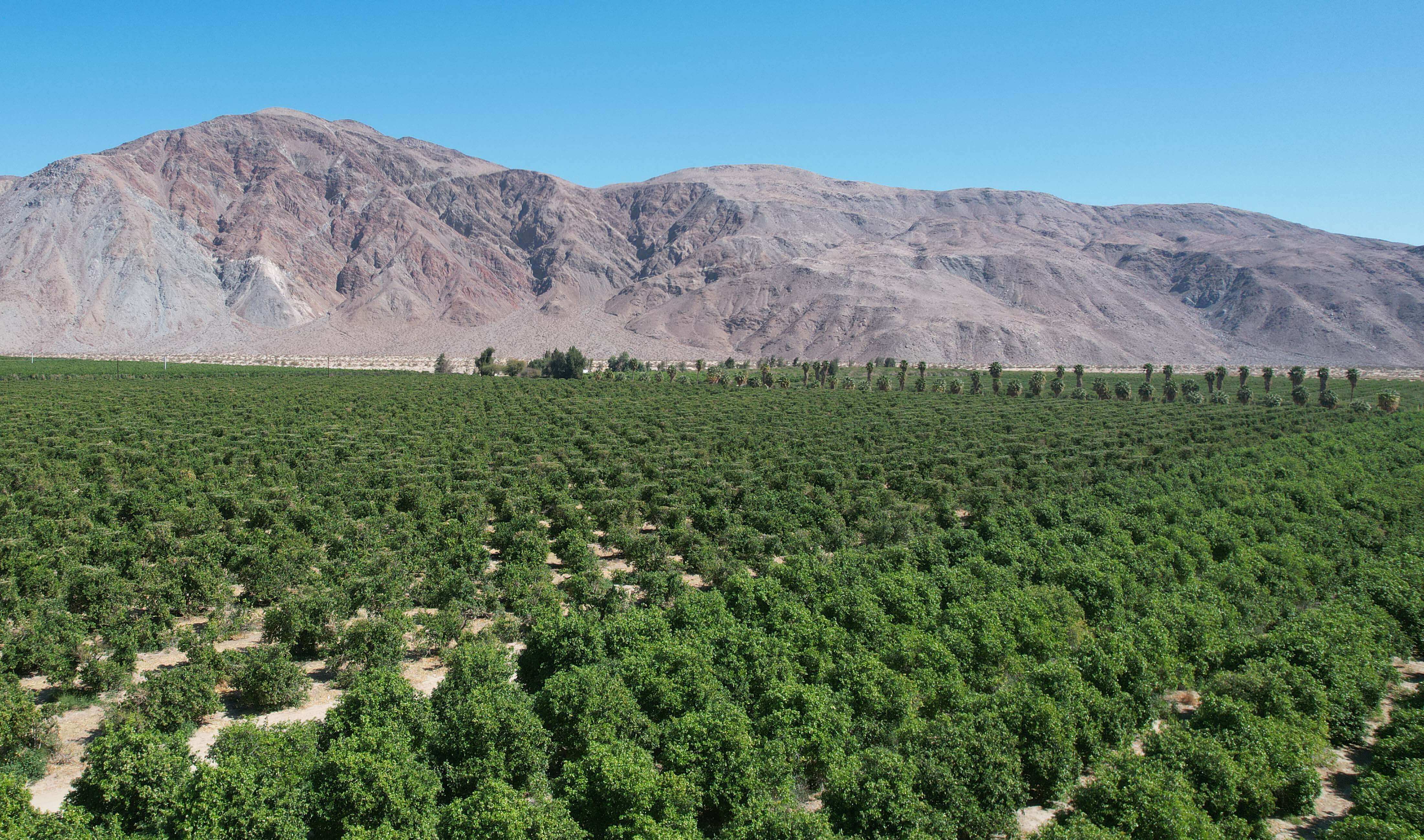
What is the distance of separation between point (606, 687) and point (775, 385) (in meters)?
99.2

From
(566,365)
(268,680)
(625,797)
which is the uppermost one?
(566,365)

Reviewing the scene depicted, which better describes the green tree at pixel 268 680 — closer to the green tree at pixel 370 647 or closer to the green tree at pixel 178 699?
the green tree at pixel 178 699

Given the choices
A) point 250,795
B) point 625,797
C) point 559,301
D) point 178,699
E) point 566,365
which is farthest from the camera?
point 559,301

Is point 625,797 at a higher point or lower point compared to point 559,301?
lower

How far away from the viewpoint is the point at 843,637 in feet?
57.7

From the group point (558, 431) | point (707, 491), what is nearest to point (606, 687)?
point (707, 491)

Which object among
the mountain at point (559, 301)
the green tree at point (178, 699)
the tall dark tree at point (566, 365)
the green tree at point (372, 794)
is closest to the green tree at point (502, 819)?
the green tree at point (372, 794)

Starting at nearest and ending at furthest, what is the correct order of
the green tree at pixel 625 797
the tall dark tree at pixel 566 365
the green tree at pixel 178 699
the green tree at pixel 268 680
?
the green tree at pixel 625 797 < the green tree at pixel 178 699 < the green tree at pixel 268 680 < the tall dark tree at pixel 566 365

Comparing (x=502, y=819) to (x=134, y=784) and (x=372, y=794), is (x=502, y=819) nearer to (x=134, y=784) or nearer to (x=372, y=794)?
(x=372, y=794)

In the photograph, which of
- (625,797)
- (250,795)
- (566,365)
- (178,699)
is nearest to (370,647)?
(178,699)

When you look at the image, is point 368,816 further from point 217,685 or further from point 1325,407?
point 1325,407

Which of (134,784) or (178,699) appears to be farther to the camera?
(178,699)

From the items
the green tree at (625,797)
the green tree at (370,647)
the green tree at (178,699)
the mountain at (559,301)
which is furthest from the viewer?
the mountain at (559,301)

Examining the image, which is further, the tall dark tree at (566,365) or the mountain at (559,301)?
the mountain at (559,301)
